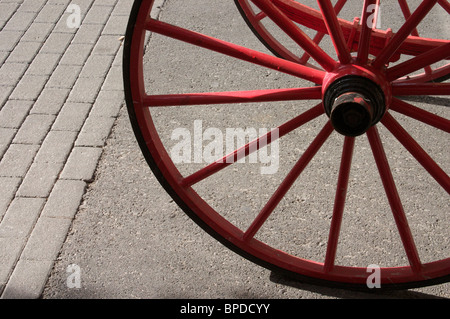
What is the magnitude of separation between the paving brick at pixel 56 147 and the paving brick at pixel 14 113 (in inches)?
8.9

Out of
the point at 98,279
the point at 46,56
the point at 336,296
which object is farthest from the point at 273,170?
the point at 46,56

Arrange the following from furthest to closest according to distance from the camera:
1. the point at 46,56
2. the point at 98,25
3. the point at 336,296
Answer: the point at 98,25 → the point at 46,56 → the point at 336,296

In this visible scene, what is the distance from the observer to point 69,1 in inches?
158

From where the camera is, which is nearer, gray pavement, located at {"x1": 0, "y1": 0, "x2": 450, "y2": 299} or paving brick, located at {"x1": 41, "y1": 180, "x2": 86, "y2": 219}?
gray pavement, located at {"x1": 0, "y1": 0, "x2": 450, "y2": 299}

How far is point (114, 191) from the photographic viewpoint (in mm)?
2641

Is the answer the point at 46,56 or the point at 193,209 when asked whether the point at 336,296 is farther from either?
the point at 46,56

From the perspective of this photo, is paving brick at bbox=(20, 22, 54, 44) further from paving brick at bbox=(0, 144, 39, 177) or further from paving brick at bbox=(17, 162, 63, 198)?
paving brick at bbox=(17, 162, 63, 198)

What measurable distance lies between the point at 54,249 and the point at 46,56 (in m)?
1.58

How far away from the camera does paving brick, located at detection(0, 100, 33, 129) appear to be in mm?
2994

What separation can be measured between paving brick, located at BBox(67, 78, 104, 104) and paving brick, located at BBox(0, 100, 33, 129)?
0.80 feet

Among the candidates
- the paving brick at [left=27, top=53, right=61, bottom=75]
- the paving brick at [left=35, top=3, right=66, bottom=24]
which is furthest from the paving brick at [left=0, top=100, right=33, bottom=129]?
the paving brick at [left=35, top=3, right=66, bottom=24]

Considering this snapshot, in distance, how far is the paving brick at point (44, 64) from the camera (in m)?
3.37

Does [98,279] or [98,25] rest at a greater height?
[98,25]
